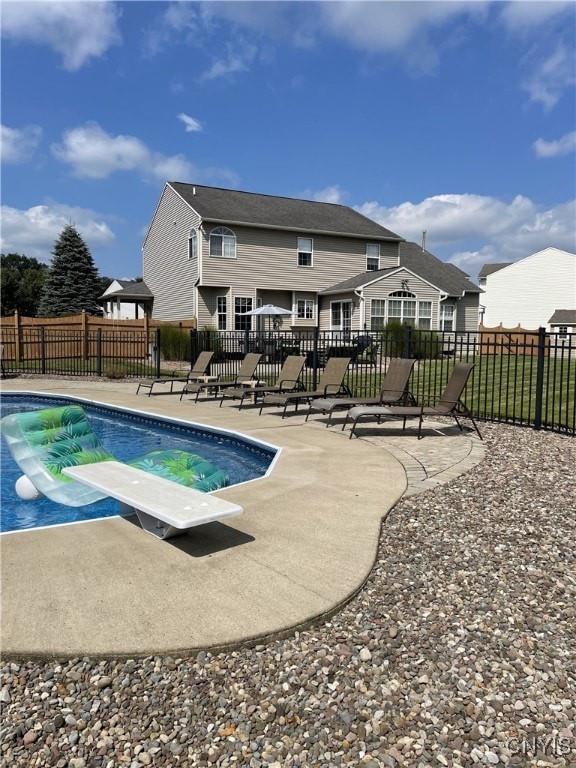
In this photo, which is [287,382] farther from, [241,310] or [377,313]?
[377,313]

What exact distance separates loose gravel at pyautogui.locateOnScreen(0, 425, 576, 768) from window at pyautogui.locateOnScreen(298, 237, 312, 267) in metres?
27.4

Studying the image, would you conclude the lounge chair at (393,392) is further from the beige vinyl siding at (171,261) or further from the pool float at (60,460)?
the beige vinyl siding at (171,261)

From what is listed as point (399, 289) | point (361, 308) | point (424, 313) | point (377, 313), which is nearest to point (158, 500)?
point (361, 308)

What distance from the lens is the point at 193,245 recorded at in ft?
90.3

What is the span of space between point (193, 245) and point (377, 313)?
34.3 feet

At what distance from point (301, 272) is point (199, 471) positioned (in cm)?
2438

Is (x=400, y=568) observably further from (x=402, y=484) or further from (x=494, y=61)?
(x=494, y=61)

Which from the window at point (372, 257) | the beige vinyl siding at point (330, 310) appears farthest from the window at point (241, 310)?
the window at point (372, 257)

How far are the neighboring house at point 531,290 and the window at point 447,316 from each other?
1732 centimetres

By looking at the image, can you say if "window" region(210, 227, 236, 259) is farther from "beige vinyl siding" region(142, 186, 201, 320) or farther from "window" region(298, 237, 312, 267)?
"window" region(298, 237, 312, 267)

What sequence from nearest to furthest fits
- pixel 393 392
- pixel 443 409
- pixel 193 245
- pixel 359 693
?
pixel 359 693 → pixel 443 409 → pixel 393 392 → pixel 193 245

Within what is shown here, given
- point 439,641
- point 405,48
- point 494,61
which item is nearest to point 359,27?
point 405,48

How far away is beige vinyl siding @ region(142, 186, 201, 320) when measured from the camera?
28.0m

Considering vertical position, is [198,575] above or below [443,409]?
below
